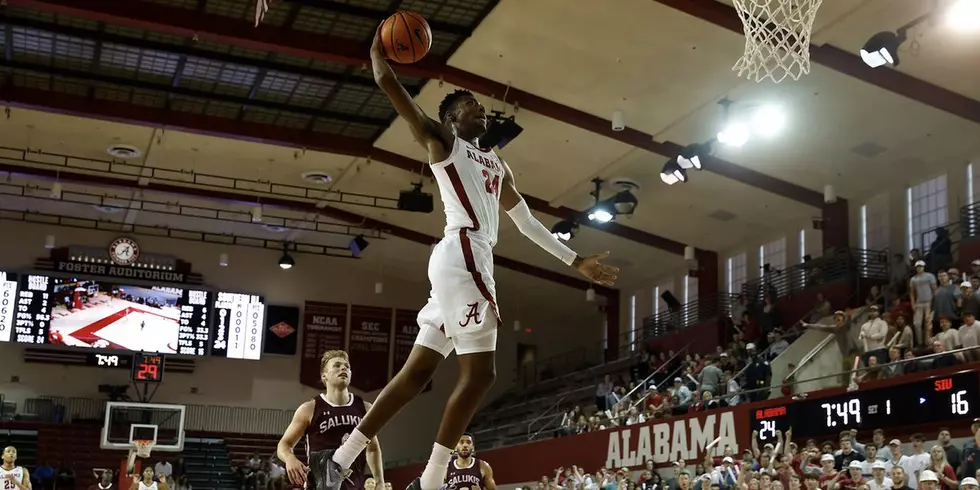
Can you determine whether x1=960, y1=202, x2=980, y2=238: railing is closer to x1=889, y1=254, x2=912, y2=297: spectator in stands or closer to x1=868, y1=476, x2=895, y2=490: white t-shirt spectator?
x1=889, y1=254, x2=912, y2=297: spectator in stands

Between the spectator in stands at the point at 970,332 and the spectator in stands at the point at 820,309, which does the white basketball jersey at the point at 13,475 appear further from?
the spectator in stands at the point at 820,309

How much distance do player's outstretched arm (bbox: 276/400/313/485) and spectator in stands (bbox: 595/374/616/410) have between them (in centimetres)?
1756

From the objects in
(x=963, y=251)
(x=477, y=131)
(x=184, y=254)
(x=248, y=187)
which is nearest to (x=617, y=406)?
(x=963, y=251)

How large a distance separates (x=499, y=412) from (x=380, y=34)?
2972cm

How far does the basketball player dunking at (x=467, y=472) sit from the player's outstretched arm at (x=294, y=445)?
11.1ft

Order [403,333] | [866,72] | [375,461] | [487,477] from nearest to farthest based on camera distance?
1. [375,461]
2. [487,477]
3. [866,72]
4. [403,333]

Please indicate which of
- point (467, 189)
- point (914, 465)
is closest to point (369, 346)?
point (914, 465)

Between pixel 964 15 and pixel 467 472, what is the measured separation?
382 inches

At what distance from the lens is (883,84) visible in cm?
1758

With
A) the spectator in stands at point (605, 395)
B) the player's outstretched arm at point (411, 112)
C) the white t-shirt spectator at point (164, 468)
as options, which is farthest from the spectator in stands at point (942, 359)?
the white t-shirt spectator at point (164, 468)

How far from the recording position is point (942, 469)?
40.8 feet

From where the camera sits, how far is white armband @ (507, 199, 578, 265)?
216 inches

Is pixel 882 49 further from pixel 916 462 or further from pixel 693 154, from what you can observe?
pixel 916 462

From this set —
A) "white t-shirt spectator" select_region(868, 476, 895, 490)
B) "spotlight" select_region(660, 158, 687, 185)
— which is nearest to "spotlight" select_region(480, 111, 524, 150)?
"spotlight" select_region(660, 158, 687, 185)
